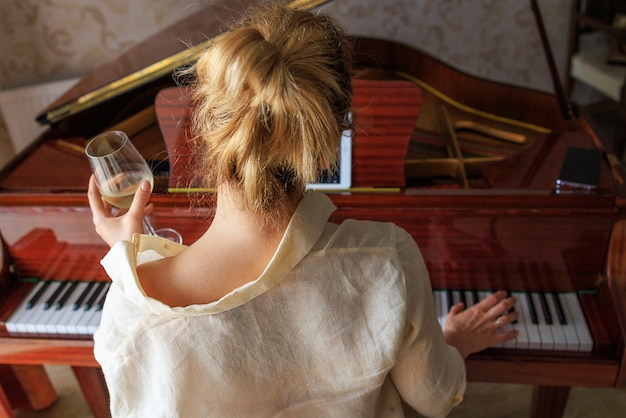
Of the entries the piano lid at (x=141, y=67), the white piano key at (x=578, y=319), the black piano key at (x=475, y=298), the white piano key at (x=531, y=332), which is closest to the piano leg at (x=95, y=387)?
the piano lid at (x=141, y=67)

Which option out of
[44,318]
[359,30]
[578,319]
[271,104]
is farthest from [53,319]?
[359,30]

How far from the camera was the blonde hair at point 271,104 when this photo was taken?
2.53ft

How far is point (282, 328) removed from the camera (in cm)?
95

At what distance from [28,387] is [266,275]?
1.88m

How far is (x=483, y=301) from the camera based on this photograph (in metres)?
1.58

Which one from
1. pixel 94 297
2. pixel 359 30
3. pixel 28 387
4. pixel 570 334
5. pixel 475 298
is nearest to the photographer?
pixel 570 334

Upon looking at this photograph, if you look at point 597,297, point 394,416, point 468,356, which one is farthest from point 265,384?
point 597,297

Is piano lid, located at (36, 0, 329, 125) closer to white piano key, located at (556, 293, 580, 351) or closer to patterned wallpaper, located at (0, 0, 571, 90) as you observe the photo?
patterned wallpaper, located at (0, 0, 571, 90)

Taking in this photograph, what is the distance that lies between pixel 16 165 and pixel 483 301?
4.92 feet

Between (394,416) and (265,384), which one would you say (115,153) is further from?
(394,416)

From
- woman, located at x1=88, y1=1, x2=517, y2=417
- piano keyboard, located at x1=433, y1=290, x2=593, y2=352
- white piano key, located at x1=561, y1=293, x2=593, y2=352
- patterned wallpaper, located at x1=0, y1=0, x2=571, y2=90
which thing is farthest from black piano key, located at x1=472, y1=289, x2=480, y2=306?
patterned wallpaper, located at x1=0, y1=0, x2=571, y2=90

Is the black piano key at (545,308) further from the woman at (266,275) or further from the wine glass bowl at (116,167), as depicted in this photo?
the wine glass bowl at (116,167)

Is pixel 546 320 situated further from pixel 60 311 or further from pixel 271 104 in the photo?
pixel 60 311

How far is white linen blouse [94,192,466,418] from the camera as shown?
90 cm
